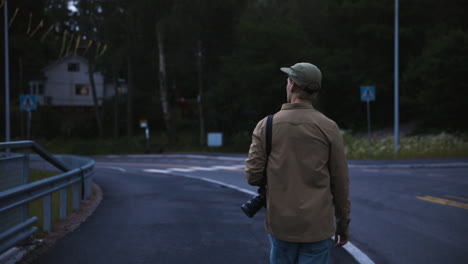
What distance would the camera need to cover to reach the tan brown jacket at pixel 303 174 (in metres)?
3.11

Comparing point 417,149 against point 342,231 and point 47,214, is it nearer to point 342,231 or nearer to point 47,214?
point 47,214

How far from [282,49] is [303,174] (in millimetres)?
33964

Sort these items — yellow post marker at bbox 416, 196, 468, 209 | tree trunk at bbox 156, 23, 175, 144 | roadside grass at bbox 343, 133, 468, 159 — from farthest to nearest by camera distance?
1. tree trunk at bbox 156, 23, 175, 144
2. roadside grass at bbox 343, 133, 468, 159
3. yellow post marker at bbox 416, 196, 468, 209

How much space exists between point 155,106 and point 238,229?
5093cm

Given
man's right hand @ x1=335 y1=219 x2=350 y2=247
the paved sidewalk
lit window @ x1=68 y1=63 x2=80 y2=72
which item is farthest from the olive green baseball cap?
lit window @ x1=68 y1=63 x2=80 y2=72

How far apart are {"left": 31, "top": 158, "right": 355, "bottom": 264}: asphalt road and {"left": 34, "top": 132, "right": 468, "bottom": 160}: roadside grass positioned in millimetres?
14472

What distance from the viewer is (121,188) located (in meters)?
14.2

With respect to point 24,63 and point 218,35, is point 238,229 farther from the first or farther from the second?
point 24,63

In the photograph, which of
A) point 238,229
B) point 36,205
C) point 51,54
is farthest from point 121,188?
point 51,54

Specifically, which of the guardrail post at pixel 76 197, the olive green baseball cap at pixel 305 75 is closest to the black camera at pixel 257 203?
the olive green baseball cap at pixel 305 75

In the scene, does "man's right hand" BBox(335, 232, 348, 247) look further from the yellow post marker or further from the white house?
the white house

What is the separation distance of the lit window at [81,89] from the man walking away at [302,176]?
213 ft

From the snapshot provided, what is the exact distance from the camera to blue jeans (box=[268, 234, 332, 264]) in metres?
3.16

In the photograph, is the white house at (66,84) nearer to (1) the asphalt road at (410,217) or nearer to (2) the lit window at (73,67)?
(2) the lit window at (73,67)
